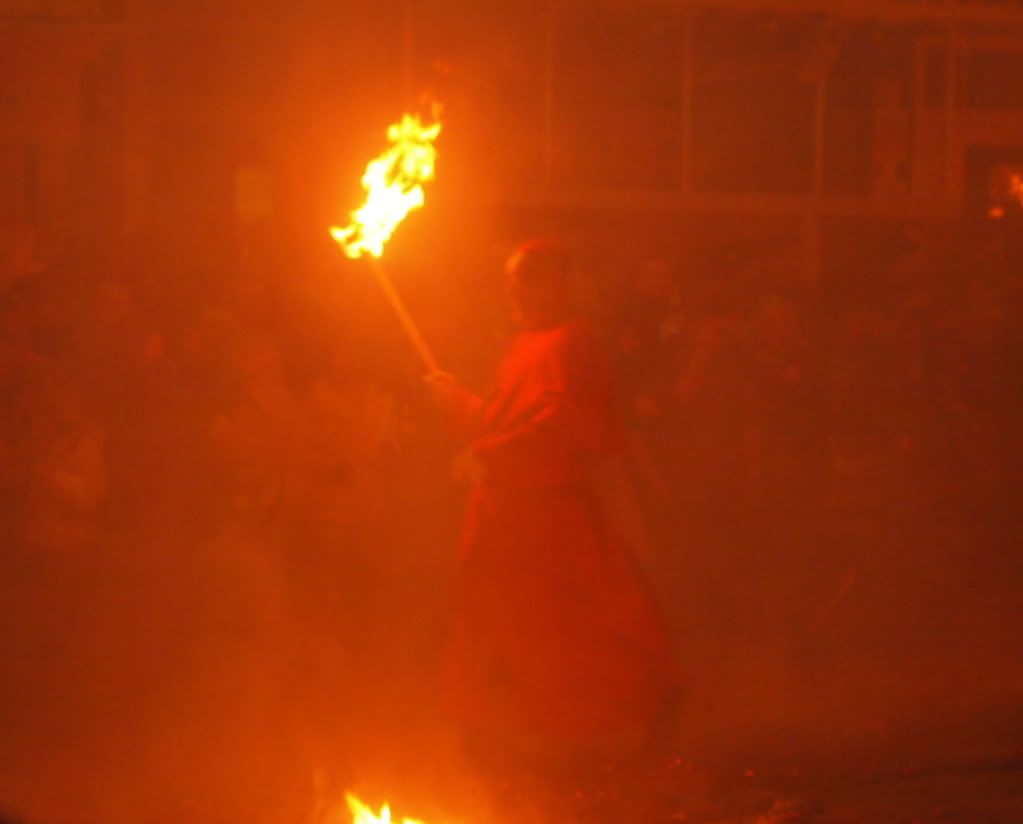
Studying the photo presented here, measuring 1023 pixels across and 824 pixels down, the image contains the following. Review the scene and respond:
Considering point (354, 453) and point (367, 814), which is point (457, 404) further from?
point (354, 453)

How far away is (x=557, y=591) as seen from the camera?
6.02m

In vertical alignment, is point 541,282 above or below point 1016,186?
below

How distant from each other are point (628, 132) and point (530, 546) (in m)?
6.92

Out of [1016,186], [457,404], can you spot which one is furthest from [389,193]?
[1016,186]

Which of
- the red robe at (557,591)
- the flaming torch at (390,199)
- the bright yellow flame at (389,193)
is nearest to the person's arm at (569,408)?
the red robe at (557,591)

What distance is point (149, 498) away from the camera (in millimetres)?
7965

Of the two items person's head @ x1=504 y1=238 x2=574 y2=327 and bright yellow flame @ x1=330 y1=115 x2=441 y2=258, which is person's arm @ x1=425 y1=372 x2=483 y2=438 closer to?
person's head @ x1=504 y1=238 x2=574 y2=327

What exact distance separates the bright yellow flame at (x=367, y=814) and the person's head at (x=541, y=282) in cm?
176

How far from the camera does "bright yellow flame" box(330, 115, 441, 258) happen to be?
639 cm

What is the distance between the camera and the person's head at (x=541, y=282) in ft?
19.7

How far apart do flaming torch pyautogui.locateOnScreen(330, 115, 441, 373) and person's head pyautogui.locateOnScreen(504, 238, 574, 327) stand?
1.36ft

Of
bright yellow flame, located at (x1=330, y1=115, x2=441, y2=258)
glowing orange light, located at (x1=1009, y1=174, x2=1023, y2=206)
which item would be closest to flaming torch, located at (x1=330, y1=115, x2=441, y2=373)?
bright yellow flame, located at (x1=330, y1=115, x2=441, y2=258)

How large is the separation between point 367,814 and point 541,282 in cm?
192

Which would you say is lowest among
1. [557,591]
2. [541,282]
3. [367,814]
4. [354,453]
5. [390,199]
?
[367,814]
